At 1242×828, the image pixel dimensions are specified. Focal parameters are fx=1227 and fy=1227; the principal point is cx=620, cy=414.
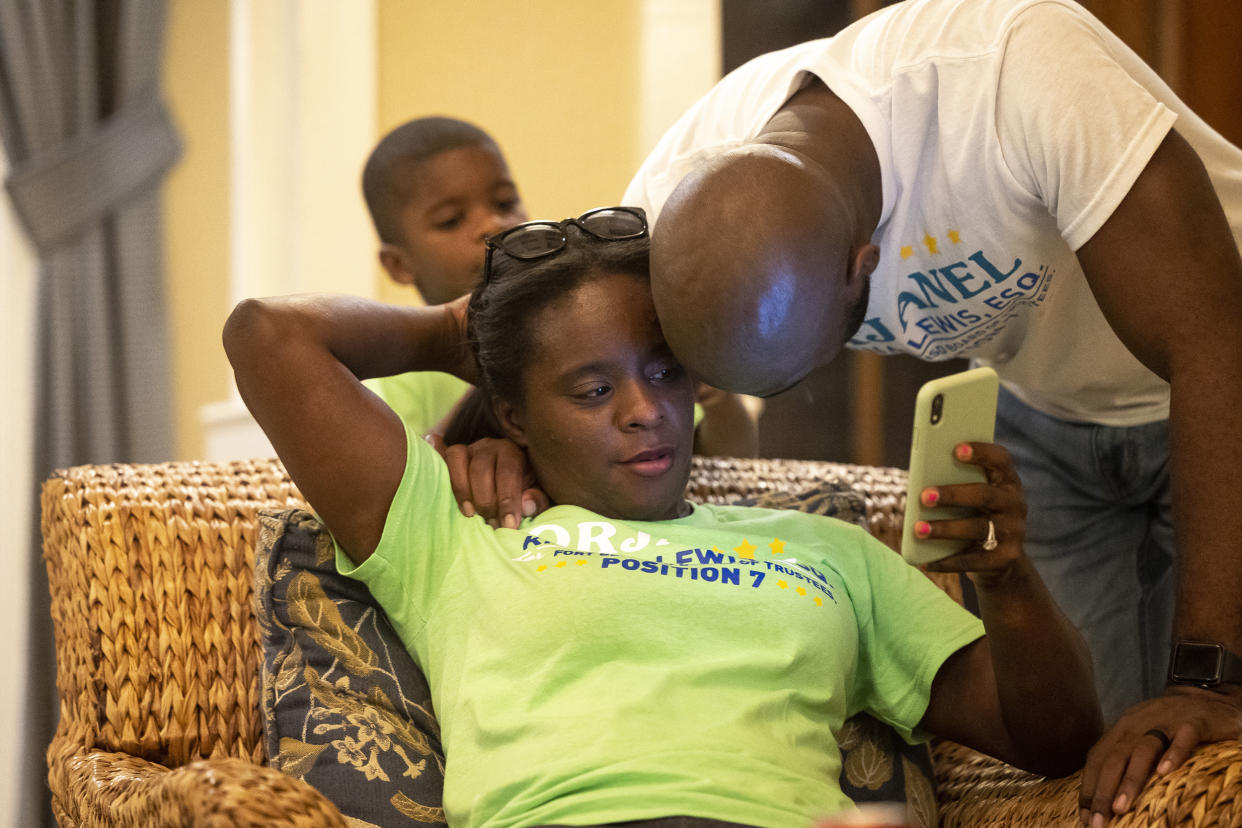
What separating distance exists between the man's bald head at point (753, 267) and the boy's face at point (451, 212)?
0.90 meters

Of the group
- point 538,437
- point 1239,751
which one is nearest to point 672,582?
point 538,437

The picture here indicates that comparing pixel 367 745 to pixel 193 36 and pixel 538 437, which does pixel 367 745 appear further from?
pixel 193 36

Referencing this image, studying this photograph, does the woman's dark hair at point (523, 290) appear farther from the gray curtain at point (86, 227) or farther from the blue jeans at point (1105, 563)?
the gray curtain at point (86, 227)

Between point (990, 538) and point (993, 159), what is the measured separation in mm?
372

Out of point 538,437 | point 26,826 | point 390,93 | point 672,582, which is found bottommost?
point 26,826

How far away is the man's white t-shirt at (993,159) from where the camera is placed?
1.11 m

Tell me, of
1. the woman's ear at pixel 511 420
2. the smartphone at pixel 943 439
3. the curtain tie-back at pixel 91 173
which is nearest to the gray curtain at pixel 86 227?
the curtain tie-back at pixel 91 173

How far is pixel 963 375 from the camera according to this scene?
1025 mm

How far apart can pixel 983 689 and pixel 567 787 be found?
442mm

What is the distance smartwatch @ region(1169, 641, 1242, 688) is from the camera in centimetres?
101

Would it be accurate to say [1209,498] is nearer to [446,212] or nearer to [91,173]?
[446,212]

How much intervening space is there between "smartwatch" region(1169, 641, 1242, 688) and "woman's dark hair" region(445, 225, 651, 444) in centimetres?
61

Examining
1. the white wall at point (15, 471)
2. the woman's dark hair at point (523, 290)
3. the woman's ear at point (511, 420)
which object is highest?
the woman's dark hair at point (523, 290)

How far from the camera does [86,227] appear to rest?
8.52 ft
